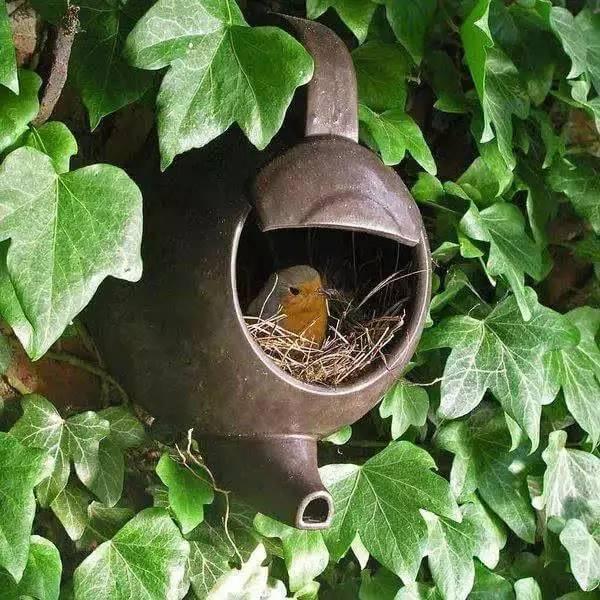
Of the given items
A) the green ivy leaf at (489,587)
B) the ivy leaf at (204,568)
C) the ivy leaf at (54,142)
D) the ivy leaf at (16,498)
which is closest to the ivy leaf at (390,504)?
the ivy leaf at (204,568)

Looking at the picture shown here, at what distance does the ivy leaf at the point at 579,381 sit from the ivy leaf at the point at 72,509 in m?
0.57

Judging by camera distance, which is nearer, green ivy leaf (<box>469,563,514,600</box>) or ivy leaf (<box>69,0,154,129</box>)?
ivy leaf (<box>69,0,154,129</box>)

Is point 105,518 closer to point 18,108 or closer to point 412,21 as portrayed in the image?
point 18,108

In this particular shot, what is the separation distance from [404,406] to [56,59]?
555mm

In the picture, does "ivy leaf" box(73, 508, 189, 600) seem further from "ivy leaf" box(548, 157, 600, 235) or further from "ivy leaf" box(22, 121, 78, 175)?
"ivy leaf" box(548, 157, 600, 235)

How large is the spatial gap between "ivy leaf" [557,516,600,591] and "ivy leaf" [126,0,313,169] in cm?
72

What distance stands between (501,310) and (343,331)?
209 mm

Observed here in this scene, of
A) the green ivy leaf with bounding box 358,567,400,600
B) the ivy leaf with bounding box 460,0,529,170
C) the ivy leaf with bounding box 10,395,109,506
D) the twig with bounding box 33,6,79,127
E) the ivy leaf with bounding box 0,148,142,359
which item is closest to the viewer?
the ivy leaf with bounding box 0,148,142,359

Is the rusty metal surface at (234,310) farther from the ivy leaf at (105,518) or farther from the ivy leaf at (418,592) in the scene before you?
the ivy leaf at (418,592)

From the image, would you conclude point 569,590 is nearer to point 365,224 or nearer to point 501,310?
point 501,310

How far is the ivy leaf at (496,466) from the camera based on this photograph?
3.76ft

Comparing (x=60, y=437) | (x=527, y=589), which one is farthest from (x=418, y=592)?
(x=60, y=437)

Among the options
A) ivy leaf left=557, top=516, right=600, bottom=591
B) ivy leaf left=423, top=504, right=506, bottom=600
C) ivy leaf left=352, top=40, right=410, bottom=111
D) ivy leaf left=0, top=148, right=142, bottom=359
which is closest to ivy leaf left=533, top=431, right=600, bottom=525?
ivy leaf left=557, top=516, right=600, bottom=591

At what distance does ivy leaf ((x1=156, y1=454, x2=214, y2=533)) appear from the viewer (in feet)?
2.86
